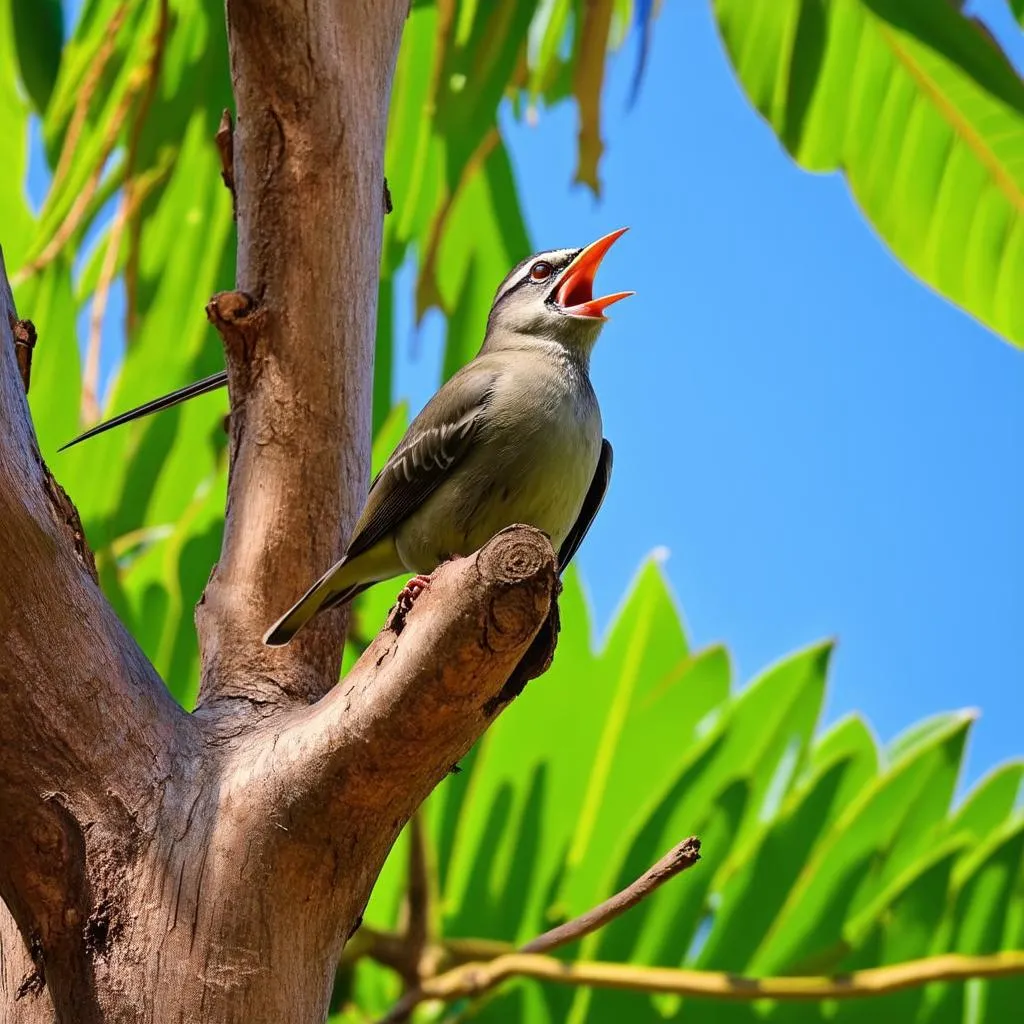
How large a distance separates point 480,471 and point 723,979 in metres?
1.78

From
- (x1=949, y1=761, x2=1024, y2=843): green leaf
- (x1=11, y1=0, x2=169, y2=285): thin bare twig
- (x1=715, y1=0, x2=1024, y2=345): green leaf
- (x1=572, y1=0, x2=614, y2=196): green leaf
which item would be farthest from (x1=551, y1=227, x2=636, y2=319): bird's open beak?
(x1=949, y1=761, x2=1024, y2=843): green leaf

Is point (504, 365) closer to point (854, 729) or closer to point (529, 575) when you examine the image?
point (529, 575)

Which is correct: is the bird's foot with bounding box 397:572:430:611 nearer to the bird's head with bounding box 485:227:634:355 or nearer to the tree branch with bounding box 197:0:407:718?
the tree branch with bounding box 197:0:407:718

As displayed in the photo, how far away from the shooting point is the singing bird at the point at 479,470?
2805 millimetres

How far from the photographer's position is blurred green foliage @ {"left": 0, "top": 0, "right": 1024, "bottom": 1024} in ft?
13.6

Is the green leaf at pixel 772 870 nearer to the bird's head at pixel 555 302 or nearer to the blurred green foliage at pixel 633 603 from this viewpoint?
the blurred green foliage at pixel 633 603

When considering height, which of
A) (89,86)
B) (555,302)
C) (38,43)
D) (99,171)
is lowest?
(555,302)

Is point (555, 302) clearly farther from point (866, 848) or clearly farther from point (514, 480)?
point (866, 848)

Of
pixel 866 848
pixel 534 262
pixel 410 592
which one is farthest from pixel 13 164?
pixel 866 848

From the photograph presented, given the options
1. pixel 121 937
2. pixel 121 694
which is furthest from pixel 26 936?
pixel 121 694

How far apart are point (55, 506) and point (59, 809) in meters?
0.46

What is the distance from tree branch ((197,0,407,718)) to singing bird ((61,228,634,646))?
0.31 feet

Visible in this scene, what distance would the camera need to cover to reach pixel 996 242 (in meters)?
4.13

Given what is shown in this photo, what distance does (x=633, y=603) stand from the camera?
471 centimetres
